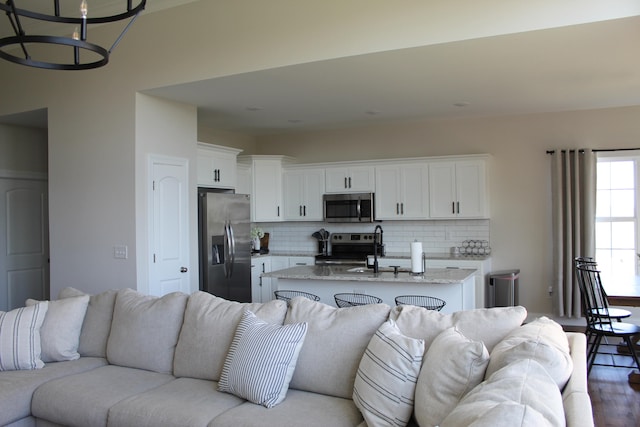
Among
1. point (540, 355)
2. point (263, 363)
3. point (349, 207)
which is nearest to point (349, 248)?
point (349, 207)

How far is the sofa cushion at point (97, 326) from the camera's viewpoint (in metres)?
3.64

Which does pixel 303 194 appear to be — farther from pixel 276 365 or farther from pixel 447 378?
pixel 447 378

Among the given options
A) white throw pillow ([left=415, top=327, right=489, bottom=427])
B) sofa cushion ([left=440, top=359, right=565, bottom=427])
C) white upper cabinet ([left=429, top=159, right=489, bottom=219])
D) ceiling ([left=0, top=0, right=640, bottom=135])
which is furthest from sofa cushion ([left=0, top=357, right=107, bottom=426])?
white upper cabinet ([left=429, top=159, right=489, bottom=219])

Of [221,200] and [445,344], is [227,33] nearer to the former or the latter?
[221,200]

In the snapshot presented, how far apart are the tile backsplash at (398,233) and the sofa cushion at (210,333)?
470 centimetres

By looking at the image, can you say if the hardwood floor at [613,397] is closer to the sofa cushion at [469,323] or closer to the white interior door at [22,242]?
the sofa cushion at [469,323]

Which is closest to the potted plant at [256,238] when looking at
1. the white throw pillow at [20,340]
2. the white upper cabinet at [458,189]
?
the white upper cabinet at [458,189]

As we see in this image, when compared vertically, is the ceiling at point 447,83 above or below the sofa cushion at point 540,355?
above

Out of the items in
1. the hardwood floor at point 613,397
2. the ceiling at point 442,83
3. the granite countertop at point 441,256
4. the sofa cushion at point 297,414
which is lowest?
the hardwood floor at point 613,397

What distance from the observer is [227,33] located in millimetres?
4762

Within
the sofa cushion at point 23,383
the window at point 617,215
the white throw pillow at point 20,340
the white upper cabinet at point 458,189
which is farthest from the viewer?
the white upper cabinet at point 458,189

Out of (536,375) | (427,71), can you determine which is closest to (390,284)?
(427,71)

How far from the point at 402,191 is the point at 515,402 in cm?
599

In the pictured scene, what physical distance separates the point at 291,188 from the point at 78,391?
5387mm
